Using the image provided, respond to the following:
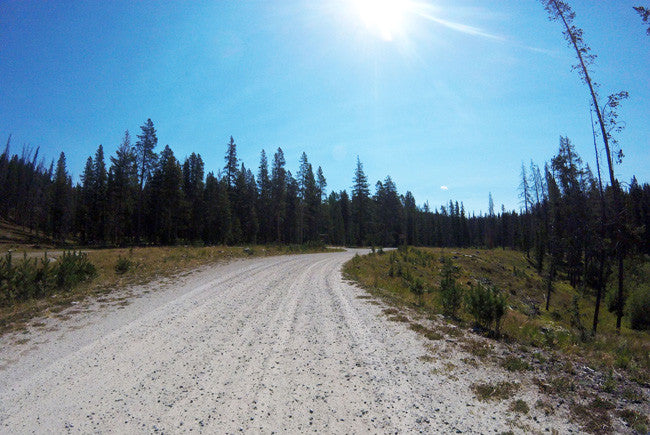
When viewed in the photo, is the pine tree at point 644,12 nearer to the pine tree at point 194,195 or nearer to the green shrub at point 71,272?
the green shrub at point 71,272

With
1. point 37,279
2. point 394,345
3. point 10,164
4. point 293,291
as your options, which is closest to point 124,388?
point 394,345

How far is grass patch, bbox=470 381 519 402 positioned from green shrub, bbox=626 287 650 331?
24.8 meters

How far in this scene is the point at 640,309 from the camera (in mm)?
20219

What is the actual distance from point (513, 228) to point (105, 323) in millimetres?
96224

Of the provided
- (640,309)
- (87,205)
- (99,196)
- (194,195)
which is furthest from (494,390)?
(87,205)

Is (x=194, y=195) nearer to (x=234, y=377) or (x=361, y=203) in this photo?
(x=361, y=203)

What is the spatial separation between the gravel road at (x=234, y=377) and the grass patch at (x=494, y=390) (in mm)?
184

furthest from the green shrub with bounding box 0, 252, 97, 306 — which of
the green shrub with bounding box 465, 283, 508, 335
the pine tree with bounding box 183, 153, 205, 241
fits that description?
the pine tree with bounding box 183, 153, 205, 241

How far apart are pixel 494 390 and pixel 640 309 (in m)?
26.5

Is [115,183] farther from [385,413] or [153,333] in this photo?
[385,413]

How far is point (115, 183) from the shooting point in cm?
4153

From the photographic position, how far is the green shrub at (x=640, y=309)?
19703 mm

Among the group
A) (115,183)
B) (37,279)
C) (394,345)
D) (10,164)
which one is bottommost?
(394,345)

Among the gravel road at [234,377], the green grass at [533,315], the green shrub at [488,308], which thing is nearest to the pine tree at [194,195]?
the green grass at [533,315]
